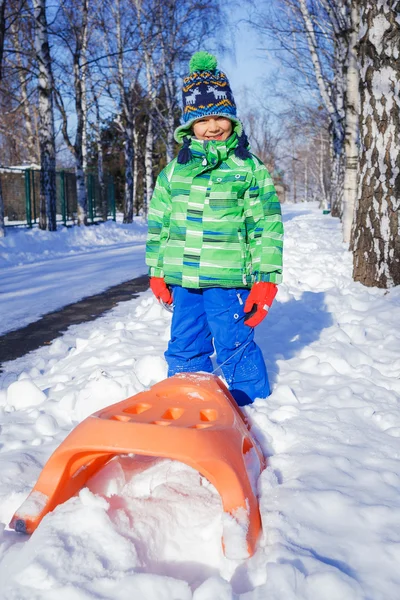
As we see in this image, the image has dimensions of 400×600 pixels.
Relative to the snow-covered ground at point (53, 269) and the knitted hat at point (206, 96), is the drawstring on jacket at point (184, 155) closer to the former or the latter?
the knitted hat at point (206, 96)

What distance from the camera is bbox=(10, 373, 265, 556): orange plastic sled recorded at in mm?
1736

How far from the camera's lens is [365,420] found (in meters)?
2.67

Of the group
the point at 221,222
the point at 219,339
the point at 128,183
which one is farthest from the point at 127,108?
the point at 219,339

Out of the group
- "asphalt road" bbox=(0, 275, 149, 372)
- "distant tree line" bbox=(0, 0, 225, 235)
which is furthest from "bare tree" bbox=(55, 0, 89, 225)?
"asphalt road" bbox=(0, 275, 149, 372)

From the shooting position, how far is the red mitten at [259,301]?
270 cm

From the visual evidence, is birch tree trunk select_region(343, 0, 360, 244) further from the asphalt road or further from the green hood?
the green hood

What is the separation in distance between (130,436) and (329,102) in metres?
18.7

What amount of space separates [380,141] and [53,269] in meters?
6.14

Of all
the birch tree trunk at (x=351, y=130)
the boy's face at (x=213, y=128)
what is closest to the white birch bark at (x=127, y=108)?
the birch tree trunk at (x=351, y=130)

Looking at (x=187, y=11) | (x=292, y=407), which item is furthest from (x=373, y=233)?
(x=187, y=11)

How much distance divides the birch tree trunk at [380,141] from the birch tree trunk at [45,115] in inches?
417

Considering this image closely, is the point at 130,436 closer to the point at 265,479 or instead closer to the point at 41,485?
the point at 41,485

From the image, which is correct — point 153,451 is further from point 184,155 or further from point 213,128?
point 213,128

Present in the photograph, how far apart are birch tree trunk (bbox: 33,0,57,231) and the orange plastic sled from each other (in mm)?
13589
